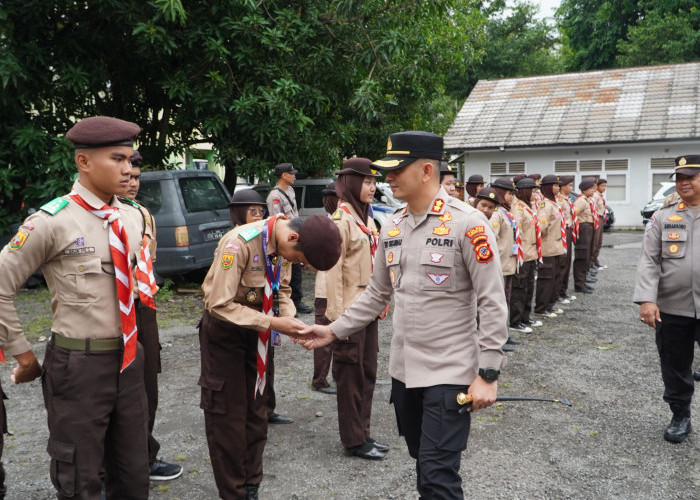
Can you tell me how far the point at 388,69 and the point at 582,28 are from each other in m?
28.8

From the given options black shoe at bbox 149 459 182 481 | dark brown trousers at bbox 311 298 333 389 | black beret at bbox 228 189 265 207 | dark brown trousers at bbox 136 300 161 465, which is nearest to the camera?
dark brown trousers at bbox 136 300 161 465

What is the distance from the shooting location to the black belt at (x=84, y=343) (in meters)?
2.88

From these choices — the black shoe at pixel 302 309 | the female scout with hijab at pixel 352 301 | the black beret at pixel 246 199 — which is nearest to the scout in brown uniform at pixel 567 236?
the black shoe at pixel 302 309

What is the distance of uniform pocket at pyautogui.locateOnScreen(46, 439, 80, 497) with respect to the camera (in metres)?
2.80

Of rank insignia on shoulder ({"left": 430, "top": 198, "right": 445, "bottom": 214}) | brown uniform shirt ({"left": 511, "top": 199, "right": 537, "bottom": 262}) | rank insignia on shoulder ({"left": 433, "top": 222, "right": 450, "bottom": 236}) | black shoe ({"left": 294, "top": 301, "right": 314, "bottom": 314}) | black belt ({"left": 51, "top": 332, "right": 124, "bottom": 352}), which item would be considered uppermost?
rank insignia on shoulder ({"left": 430, "top": 198, "right": 445, "bottom": 214})

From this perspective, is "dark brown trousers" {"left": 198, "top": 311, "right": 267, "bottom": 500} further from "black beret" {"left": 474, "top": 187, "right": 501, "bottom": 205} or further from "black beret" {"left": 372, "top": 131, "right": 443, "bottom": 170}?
"black beret" {"left": 474, "top": 187, "right": 501, "bottom": 205}

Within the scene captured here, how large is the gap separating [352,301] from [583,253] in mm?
7967

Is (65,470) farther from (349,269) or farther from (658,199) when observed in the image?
(658,199)

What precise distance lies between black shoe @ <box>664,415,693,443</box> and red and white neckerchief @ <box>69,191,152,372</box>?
13.1ft

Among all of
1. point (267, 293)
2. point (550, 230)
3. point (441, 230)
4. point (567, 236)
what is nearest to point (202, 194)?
point (550, 230)

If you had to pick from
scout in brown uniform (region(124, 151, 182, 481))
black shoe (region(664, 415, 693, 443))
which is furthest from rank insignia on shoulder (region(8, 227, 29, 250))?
black shoe (region(664, 415, 693, 443))

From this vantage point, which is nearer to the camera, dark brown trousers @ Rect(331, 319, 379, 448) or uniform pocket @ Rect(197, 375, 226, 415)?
uniform pocket @ Rect(197, 375, 226, 415)

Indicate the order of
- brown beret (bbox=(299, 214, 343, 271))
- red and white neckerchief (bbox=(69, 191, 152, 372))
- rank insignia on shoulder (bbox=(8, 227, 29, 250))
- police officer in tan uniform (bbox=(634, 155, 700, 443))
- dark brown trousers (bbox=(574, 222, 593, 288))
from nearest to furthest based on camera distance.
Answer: rank insignia on shoulder (bbox=(8, 227, 29, 250)), red and white neckerchief (bbox=(69, 191, 152, 372)), brown beret (bbox=(299, 214, 343, 271)), police officer in tan uniform (bbox=(634, 155, 700, 443)), dark brown trousers (bbox=(574, 222, 593, 288))

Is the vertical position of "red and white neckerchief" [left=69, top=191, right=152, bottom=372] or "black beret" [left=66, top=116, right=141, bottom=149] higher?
"black beret" [left=66, top=116, right=141, bottom=149]
